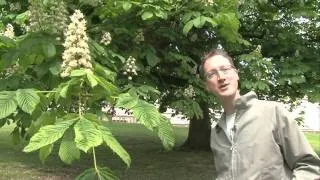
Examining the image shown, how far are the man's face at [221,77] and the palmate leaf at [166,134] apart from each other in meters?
0.29

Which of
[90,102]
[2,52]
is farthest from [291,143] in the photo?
[2,52]

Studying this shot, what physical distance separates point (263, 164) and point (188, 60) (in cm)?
530

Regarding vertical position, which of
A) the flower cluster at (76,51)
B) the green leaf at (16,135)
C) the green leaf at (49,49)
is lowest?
the green leaf at (16,135)

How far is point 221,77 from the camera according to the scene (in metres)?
2.30

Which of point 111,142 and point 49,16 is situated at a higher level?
point 49,16

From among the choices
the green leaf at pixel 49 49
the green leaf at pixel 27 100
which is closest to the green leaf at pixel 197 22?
the green leaf at pixel 49 49

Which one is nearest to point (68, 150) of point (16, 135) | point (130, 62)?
point (16, 135)

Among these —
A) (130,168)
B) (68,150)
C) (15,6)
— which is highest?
(15,6)

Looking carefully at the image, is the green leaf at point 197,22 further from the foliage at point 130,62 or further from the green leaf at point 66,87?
the green leaf at point 66,87

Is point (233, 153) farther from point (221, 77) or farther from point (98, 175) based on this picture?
Answer: point (98, 175)

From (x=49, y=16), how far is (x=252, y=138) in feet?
6.04

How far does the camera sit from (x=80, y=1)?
4.26 m

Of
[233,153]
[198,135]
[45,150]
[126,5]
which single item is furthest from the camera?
[198,135]

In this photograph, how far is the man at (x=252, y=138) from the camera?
212cm
